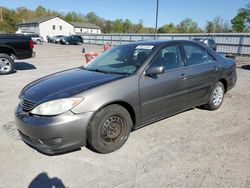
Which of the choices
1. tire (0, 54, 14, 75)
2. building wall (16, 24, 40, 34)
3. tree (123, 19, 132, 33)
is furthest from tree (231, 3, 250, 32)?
tire (0, 54, 14, 75)

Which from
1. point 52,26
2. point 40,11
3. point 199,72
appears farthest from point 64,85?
point 40,11

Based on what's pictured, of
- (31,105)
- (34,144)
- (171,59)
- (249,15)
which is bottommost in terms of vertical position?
(34,144)

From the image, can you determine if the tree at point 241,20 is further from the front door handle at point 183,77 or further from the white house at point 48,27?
the front door handle at point 183,77

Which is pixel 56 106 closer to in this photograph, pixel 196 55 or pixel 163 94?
pixel 163 94

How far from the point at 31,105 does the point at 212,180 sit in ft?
8.24

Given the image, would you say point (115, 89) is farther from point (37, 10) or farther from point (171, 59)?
point (37, 10)

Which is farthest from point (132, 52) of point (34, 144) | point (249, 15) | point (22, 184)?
point (249, 15)

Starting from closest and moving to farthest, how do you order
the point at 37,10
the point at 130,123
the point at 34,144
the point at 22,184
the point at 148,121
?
the point at 22,184
the point at 34,144
the point at 130,123
the point at 148,121
the point at 37,10

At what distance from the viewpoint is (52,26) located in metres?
63.5

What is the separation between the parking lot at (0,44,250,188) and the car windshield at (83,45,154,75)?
116 centimetres

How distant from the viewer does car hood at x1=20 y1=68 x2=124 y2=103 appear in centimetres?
323

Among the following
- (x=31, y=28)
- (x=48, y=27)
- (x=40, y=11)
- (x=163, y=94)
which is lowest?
(x=163, y=94)

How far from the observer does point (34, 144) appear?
3176 mm

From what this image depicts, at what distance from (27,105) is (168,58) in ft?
8.07
